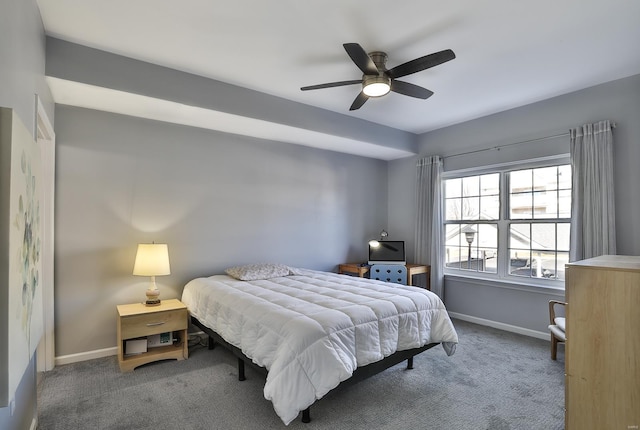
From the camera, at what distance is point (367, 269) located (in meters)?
4.75

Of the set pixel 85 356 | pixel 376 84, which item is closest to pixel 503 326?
pixel 376 84

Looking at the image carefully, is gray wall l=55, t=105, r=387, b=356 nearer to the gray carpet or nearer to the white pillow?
the white pillow

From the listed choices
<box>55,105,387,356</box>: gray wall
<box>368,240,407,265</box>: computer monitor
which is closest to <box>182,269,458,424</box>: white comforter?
<box>55,105,387,356</box>: gray wall

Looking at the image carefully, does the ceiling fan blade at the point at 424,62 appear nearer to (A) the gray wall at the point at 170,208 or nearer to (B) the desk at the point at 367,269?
(A) the gray wall at the point at 170,208

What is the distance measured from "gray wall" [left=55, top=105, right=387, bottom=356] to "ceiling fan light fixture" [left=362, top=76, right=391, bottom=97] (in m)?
1.94

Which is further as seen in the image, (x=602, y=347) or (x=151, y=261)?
(x=151, y=261)

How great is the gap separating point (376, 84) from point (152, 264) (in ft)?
8.33

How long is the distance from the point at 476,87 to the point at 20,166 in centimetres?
367

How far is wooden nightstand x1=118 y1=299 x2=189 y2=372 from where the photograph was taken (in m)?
2.94

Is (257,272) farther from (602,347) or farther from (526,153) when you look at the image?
(526,153)

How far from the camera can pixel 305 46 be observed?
2.70m

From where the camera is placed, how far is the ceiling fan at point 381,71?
235 centimetres

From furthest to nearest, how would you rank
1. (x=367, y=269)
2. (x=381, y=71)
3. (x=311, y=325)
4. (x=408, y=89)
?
(x=367, y=269) → (x=408, y=89) → (x=381, y=71) → (x=311, y=325)

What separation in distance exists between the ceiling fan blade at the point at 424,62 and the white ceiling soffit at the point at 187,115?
5.10ft
